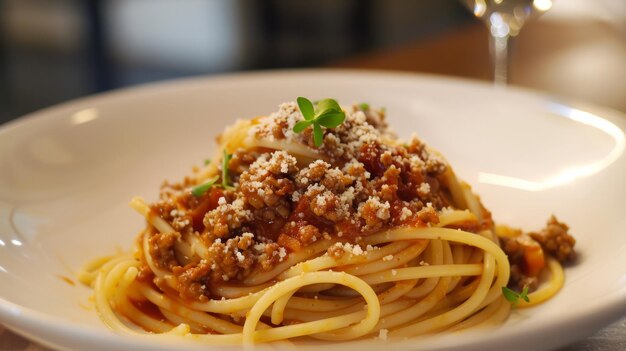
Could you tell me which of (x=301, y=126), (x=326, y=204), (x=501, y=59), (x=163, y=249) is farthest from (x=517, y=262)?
(x=501, y=59)

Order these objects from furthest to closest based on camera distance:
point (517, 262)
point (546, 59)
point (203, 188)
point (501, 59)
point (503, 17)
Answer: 1. point (546, 59)
2. point (501, 59)
3. point (503, 17)
4. point (517, 262)
5. point (203, 188)

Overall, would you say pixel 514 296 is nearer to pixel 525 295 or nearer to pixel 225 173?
pixel 525 295

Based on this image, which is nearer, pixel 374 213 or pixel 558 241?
pixel 374 213

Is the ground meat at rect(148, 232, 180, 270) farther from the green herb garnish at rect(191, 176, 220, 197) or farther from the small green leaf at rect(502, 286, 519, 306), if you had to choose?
the small green leaf at rect(502, 286, 519, 306)

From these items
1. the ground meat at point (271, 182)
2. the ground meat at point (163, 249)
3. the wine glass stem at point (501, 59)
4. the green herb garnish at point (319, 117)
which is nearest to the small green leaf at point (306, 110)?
the green herb garnish at point (319, 117)

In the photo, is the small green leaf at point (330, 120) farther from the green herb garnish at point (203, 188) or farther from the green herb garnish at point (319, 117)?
the green herb garnish at point (203, 188)

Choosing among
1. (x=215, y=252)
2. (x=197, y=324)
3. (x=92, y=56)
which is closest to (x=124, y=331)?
(x=197, y=324)
